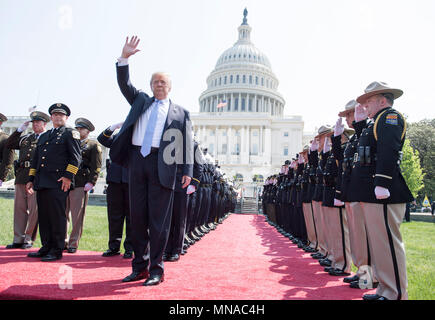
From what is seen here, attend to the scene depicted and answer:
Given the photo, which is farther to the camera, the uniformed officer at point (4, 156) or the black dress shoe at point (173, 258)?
the uniformed officer at point (4, 156)

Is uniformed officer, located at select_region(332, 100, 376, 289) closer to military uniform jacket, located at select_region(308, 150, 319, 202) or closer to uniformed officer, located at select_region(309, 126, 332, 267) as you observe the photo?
uniformed officer, located at select_region(309, 126, 332, 267)

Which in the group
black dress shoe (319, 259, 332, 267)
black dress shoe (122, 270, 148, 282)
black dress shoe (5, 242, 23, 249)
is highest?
black dress shoe (122, 270, 148, 282)

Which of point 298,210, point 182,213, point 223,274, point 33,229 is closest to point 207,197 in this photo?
point 298,210

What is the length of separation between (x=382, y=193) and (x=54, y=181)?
4.66m

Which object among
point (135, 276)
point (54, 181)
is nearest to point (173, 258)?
point (135, 276)

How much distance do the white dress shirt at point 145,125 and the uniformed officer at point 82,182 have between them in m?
2.94

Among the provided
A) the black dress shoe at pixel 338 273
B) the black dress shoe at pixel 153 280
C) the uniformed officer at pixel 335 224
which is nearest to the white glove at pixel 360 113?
the uniformed officer at pixel 335 224

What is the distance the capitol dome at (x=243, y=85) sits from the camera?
297 feet

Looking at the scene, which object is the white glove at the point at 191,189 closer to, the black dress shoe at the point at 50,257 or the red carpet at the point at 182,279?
the red carpet at the point at 182,279

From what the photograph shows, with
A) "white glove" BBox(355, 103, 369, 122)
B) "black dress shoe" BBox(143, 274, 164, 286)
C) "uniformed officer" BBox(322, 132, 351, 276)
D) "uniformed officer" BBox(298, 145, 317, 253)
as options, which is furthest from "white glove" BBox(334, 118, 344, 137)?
"black dress shoe" BBox(143, 274, 164, 286)

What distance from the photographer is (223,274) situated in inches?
180

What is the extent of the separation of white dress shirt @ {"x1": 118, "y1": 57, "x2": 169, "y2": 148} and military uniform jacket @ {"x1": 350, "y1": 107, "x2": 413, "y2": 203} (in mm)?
2326

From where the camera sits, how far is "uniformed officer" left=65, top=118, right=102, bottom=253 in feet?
21.8

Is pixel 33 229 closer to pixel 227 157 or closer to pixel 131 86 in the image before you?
pixel 131 86
